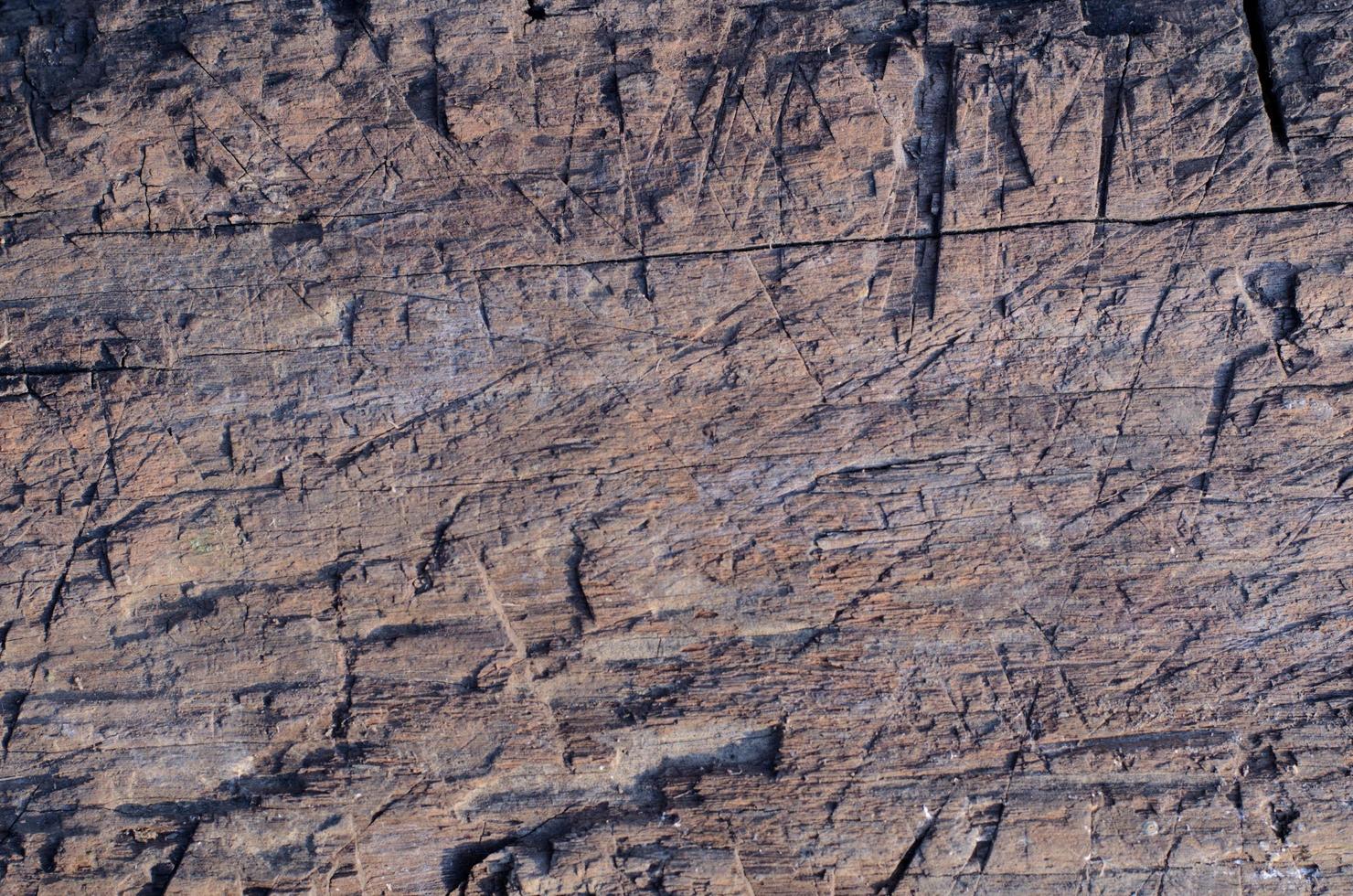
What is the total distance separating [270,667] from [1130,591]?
10.3 feet

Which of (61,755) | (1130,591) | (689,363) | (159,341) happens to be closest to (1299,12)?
(1130,591)

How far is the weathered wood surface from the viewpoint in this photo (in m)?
3.21

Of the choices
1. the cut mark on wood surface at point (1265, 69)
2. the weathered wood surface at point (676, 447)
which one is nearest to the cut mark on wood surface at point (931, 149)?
the weathered wood surface at point (676, 447)

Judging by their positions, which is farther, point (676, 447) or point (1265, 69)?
point (676, 447)

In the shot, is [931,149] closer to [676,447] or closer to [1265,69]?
[1265,69]

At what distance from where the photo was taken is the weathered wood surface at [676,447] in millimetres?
3207

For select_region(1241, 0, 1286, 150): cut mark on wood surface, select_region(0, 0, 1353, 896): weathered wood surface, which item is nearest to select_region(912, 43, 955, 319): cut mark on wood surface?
select_region(0, 0, 1353, 896): weathered wood surface

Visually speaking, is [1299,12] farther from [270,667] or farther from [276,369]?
[270,667]

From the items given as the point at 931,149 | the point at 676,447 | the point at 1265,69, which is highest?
the point at 931,149

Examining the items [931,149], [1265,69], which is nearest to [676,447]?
[931,149]

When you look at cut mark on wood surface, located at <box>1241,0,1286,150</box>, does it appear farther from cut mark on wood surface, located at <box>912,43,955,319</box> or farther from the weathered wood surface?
cut mark on wood surface, located at <box>912,43,955,319</box>

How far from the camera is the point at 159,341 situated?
343 cm

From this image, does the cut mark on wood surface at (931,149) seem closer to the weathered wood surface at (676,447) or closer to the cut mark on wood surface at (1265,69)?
the weathered wood surface at (676,447)

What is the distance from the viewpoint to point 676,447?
10.9ft
